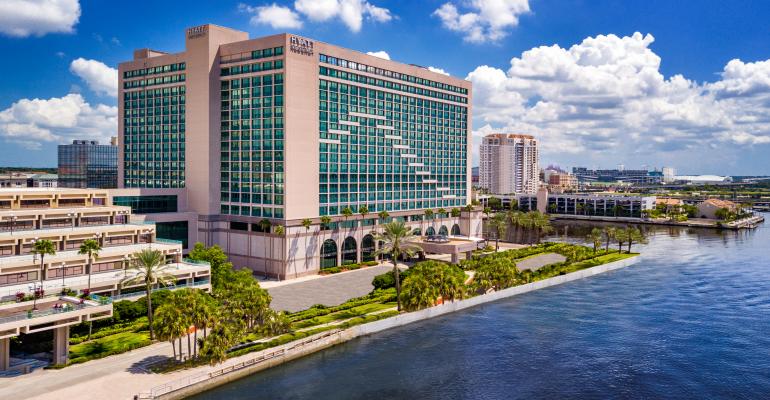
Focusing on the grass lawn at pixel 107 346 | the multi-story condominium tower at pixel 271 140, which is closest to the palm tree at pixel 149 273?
the grass lawn at pixel 107 346

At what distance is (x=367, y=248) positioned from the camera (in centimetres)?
13900

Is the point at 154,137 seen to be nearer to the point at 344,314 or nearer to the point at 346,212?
the point at 346,212

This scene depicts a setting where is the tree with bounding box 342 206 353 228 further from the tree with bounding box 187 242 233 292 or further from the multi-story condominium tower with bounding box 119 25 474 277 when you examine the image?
the tree with bounding box 187 242 233 292

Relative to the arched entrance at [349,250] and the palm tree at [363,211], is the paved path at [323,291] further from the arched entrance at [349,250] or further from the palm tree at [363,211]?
the palm tree at [363,211]

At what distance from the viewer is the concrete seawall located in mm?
61562

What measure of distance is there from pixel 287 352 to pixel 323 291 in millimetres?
33482

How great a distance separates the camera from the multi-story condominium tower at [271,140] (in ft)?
391

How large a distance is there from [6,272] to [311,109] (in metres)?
63.6

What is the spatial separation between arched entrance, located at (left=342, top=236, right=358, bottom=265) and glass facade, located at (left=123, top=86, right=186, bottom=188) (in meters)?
40.0

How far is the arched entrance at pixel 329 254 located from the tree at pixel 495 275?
3458 cm

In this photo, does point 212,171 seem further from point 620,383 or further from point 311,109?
point 620,383

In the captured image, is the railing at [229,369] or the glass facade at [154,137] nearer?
the railing at [229,369]

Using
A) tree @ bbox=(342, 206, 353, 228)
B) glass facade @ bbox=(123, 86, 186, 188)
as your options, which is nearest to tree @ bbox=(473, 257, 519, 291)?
tree @ bbox=(342, 206, 353, 228)

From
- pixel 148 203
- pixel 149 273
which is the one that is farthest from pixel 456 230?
pixel 149 273
